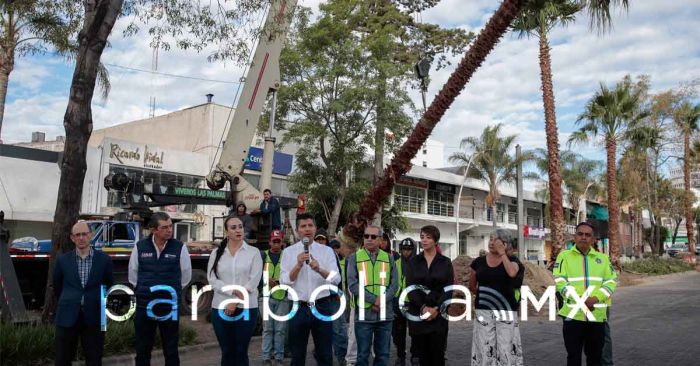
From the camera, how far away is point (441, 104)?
11336 mm

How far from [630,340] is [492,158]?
3065 cm

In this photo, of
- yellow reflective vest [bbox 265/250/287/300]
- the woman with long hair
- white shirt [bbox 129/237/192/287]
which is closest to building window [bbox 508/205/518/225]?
yellow reflective vest [bbox 265/250/287/300]

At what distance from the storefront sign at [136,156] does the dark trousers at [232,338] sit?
22.1 meters

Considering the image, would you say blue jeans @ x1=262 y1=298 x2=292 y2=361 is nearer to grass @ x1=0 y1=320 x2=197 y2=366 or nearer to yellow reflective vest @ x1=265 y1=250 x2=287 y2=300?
yellow reflective vest @ x1=265 y1=250 x2=287 y2=300

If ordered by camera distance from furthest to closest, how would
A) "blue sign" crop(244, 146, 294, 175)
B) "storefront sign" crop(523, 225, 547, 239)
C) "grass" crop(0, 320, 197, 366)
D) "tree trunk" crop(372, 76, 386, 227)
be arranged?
"storefront sign" crop(523, 225, 547, 239) < "blue sign" crop(244, 146, 294, 175) < "tree trunk" crop(372, 76, 386, 227) < "grass" crop(0, 320, 197, 366)

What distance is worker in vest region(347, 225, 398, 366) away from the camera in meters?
6.06

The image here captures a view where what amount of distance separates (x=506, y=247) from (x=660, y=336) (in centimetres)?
675

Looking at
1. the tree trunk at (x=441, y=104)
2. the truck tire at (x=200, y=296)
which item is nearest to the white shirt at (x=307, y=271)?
the tree trunk at (x=441, y=104)

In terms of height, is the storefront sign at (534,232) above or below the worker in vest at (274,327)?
above

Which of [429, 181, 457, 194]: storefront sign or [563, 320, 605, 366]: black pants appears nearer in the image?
[563, 320, 605, 366]: black pants

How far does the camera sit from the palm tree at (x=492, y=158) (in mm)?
40469

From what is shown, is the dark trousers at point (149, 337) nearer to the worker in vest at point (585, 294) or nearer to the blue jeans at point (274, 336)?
the blue jeans at point (274, 336)

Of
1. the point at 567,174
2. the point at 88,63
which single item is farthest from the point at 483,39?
the point at 567,174

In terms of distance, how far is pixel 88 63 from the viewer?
868 cm
